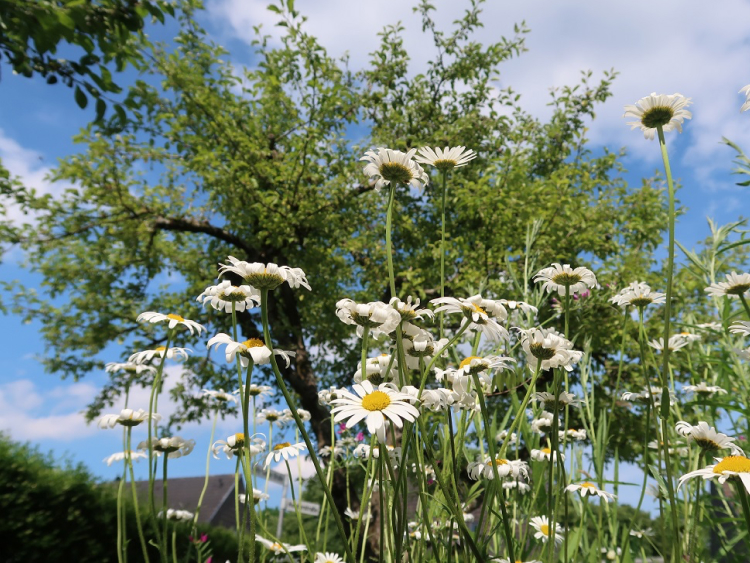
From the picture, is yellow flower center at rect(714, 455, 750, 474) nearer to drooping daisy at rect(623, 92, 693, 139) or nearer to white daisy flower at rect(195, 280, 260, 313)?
drooping daisy at rect(623, 92, 693, 139)

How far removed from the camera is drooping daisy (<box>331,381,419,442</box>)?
0.92 meters

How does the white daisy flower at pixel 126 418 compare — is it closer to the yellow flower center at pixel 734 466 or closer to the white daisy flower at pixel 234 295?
the white daisy flower at pixel 234 295

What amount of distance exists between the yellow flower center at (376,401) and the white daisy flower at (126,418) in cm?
106

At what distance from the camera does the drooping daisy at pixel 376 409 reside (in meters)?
0.92

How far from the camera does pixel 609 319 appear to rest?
635 cm

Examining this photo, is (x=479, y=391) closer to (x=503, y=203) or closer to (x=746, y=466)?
(x=746, y=466)

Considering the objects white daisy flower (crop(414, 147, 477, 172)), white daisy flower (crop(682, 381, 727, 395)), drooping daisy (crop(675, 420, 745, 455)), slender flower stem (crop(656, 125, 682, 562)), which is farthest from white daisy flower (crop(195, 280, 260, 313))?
white daisy flower (crop(682, 381, 727, 395))

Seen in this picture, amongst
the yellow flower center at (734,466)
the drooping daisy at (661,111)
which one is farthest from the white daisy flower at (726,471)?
the drooping daisy at (661,111)

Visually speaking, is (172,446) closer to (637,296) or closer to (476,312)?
(476,312)

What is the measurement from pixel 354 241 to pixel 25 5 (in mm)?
4582

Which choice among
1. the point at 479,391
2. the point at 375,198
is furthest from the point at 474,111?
the point at 479,391

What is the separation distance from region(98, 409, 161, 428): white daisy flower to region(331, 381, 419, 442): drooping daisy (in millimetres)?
1034

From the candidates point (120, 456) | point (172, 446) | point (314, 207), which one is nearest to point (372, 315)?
point (172, 446)

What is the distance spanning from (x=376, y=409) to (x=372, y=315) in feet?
0.72
